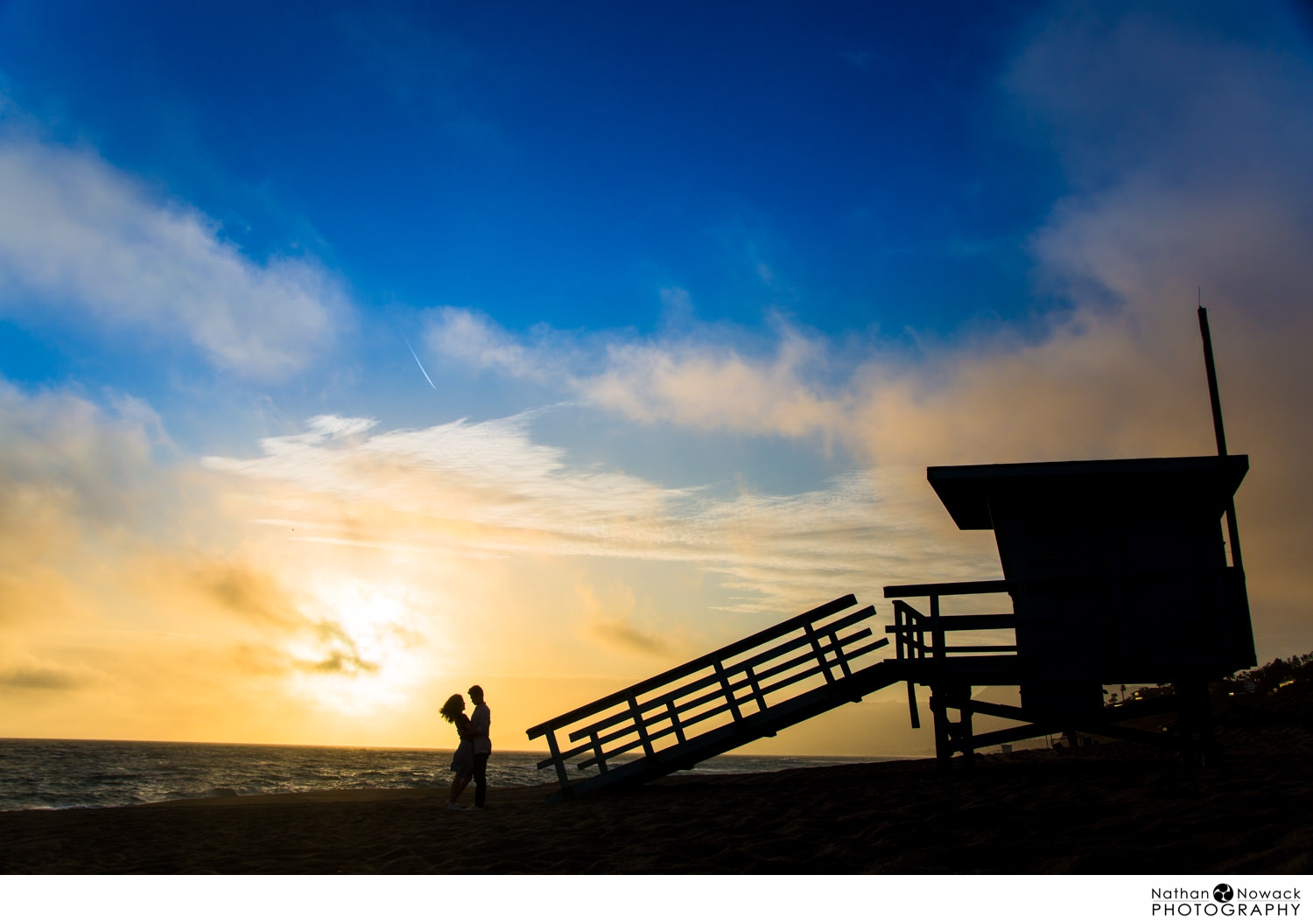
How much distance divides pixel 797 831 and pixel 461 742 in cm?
617

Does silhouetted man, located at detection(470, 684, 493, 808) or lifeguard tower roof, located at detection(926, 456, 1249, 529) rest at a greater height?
lifeguard tower roof, located at detection(926, 456, 1249, 529)

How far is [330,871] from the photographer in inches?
269

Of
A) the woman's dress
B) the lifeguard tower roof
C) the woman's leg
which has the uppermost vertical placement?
the lifeguard tower roof

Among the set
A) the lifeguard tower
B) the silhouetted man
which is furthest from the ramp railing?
the silhouetted man

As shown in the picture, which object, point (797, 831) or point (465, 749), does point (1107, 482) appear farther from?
point (465, 749)

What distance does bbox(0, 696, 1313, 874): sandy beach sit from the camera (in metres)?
5.84

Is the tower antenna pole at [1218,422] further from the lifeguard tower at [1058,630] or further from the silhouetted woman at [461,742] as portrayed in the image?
the silhouetted woman at [461,742]

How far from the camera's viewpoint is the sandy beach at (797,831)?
584 centimetres

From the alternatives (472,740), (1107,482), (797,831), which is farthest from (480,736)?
(1107,482)

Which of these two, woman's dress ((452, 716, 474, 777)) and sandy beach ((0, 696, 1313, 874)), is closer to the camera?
sandy beach ((0, 696, 1313, 874))

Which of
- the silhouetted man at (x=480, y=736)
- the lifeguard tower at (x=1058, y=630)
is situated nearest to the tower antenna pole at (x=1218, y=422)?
the lifeguard tower at (x=1058, y=630)

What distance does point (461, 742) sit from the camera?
39.1ft

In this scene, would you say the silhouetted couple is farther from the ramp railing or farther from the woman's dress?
the ramp railing
